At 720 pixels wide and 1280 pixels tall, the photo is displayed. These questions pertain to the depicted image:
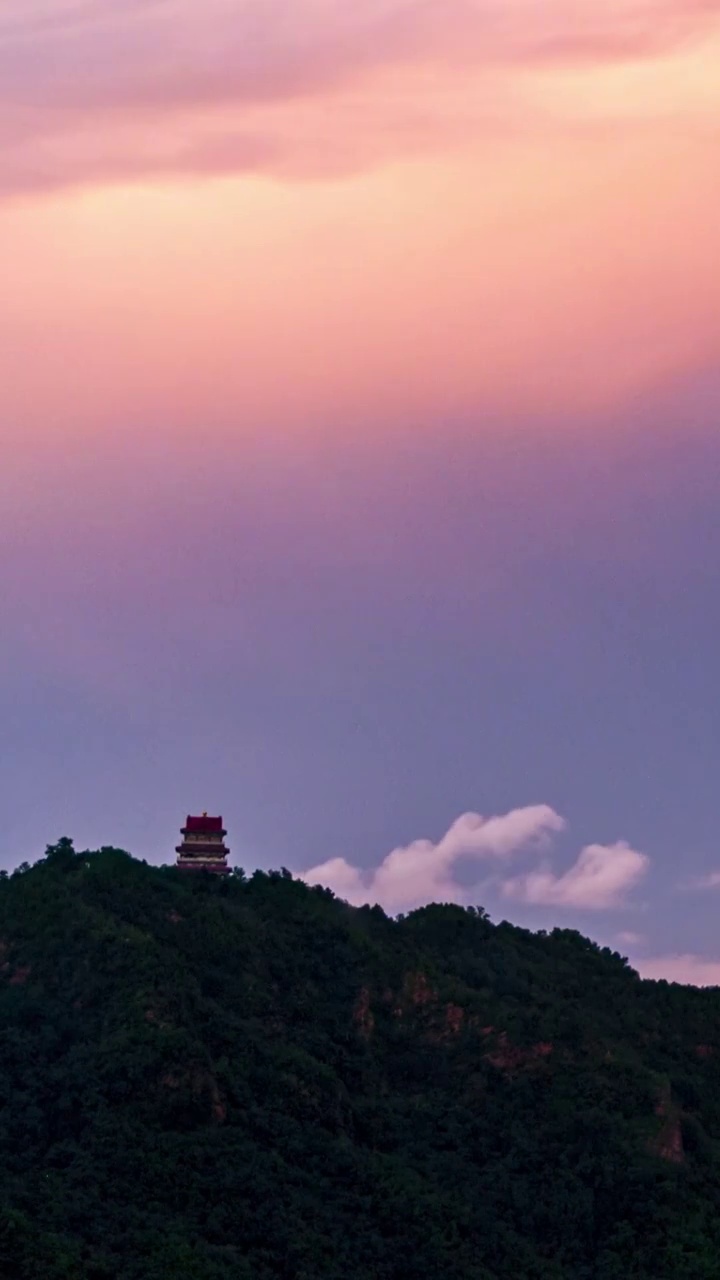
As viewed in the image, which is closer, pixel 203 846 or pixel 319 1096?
pixel 319 1096

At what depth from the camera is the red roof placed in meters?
114

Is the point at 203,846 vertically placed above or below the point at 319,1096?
above

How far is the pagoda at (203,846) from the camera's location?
4451 inches

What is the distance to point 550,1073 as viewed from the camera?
101375mm

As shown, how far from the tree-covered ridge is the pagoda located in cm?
347

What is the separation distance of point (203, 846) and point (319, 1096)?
18855 millimetres

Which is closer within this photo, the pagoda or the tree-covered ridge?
the tree-covered ridge

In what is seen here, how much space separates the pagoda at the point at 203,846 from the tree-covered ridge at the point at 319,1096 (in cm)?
347

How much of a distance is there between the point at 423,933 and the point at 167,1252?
96.4 ft

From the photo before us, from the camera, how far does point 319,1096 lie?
318ft

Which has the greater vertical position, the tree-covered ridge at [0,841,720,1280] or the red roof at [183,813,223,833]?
the red roof at [183,813,223,833]

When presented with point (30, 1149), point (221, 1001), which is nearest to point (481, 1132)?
point (221, 1001)

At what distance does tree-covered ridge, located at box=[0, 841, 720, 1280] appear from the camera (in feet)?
290

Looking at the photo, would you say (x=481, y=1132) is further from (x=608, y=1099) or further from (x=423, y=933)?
(x=423, y=933)
